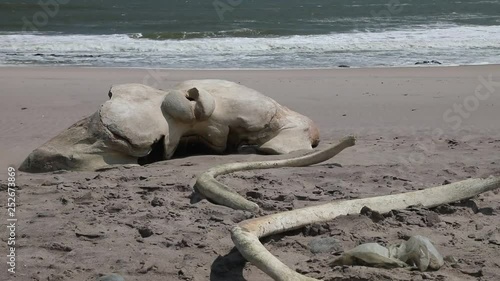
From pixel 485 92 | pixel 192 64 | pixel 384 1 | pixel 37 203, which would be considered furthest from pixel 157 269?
pixel 384 1

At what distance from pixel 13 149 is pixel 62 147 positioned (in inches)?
38.8

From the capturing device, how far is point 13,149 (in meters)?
6.56

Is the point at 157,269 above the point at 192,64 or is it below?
above

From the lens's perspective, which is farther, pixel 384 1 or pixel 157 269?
pixel 384 1

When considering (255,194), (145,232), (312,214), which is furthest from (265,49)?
(145,232)

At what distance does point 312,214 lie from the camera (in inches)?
167

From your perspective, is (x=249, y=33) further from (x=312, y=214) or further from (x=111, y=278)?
(x=111, y=278)

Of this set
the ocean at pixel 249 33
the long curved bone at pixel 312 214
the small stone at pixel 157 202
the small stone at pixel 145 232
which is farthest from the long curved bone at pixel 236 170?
the ocean at pixel 249 33

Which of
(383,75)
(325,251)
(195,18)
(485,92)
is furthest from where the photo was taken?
(195,18)

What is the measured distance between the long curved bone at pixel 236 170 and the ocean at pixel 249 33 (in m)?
7.36

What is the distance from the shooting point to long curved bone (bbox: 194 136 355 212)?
4574mm

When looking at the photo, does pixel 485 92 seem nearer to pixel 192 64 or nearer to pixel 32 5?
pixel 192 64

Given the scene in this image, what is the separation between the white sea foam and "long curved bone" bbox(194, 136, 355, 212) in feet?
24.5

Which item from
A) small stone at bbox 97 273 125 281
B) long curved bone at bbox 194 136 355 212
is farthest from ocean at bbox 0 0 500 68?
small stone at bbox 97 273 125 281
